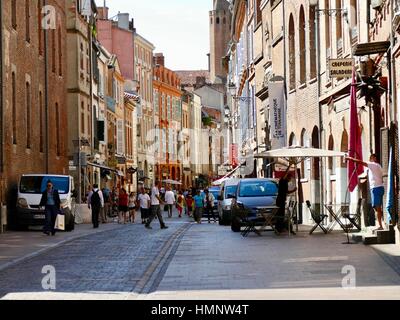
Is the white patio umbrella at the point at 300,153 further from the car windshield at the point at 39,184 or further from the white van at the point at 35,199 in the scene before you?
the car windshield at the point at 39,184

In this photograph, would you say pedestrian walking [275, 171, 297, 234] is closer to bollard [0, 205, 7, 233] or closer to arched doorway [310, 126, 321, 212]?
arched doorway [310, 126, 321, 212]

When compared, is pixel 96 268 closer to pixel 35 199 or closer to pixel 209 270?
pixel 209 270

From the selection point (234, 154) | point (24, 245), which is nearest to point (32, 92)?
point (24, 245)

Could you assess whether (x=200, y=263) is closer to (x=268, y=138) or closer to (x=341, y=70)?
(x=341, y=70)

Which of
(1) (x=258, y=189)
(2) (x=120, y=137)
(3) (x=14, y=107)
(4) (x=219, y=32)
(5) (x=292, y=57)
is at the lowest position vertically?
(1) (x=258, y=189)

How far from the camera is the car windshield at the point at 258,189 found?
Answer: 38.4m

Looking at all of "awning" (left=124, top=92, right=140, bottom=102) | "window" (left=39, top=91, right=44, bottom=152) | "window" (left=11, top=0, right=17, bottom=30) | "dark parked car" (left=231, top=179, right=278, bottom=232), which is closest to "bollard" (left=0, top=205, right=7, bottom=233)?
"dark parked car" (left=231, top=179, right=278, bottom=232)

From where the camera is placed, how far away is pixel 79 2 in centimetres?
6250

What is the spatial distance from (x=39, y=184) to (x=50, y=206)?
5.78m

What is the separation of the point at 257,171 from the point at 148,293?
49.4 metres

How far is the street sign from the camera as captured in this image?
29688 millimetres

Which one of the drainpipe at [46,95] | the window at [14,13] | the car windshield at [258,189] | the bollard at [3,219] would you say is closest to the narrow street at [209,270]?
the bollard at [3,219]

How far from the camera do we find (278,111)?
48.7 meters

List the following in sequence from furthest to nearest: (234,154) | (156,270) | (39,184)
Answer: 1. (234,154)
2. (39,184)
3. (156,270)
